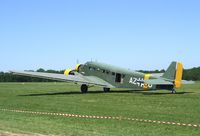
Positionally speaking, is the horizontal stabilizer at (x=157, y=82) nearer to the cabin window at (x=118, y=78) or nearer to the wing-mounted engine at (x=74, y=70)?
the cabin window at (x=118, y=78)

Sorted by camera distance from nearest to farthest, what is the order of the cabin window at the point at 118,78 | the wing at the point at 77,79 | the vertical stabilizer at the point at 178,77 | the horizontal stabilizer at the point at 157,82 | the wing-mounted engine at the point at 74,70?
1. the horizontal stabilizer at the point at 157,82
2. the vertical stabilizer at the point at 178,77
3. the wing at the point at 77,79
4. the cabin window at the point at 118,78
5. the wing-mounted engine at the point at 74,70

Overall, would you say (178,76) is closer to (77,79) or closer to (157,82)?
(157,82)

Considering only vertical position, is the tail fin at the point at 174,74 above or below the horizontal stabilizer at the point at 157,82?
above

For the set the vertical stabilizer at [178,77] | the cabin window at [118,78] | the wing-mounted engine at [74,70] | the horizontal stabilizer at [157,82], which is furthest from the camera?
the wing-mounted engine at [74,70]

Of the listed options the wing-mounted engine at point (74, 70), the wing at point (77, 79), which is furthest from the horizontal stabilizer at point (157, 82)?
the wing-mounted engine at point (74, 70)

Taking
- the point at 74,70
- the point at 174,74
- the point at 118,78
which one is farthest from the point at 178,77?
the point at 74,70

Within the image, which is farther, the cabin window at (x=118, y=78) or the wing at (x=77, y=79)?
the cabin window at (x=118, y=78)

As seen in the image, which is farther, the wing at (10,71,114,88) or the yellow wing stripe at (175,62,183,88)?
the wing at (10,71,114,88)

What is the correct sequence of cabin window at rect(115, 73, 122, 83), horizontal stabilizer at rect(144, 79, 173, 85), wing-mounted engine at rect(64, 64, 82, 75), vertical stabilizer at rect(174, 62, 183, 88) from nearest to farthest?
horizontal stabilizer at rect(144, 79, 173, 85) < vertical stabilizer at rect(174, 62, 183, 88) < cabin window at rect(115, 73, 122, 83) < wing-mounted engine at rect(64, 64, 82, 75)

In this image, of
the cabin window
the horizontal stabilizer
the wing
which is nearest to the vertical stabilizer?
the horizontal stabilizer

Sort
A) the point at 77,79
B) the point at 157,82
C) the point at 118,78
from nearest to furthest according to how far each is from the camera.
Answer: the point at 157,82 < the point at 118,78 < the point at 77,79

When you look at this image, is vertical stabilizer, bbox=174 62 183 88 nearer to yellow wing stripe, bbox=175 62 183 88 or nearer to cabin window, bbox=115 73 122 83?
yellow wing stripe, bbox=175 62 183 88

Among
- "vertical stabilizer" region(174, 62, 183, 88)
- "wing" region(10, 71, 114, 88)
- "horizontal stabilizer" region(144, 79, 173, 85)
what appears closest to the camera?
"horizontal stabilizer" region(144, 79, 173, 85)

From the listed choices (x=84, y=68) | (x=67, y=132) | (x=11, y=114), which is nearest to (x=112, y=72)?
(x=84, y=68)
